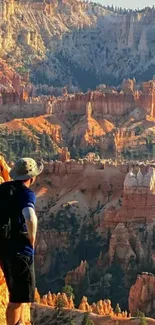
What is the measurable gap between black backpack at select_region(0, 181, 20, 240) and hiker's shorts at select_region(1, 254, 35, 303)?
1.03 feet

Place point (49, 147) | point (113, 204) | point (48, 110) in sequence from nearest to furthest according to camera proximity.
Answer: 1. point (113, 204)
2. point (49, 147)
3. point (48, 110)

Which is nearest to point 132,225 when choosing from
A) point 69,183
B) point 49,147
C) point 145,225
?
point 145,225

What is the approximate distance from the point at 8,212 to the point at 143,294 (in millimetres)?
29431

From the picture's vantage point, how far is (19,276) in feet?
33.6

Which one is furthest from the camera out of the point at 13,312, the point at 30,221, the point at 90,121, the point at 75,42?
the point at 75,42

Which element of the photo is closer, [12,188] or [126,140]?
[12,188]

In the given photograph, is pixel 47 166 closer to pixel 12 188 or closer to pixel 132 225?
pixel 132 225

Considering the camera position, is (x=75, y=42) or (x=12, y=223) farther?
(x=75, y=42)

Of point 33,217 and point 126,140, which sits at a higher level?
point 33,217

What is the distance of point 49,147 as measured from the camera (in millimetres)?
89938

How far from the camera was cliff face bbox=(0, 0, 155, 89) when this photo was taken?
165m

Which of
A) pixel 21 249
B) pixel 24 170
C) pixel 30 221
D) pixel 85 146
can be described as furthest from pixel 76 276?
pixel 85 146

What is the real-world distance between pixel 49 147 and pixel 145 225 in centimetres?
3966

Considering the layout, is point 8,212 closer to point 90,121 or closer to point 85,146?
point 85,146
